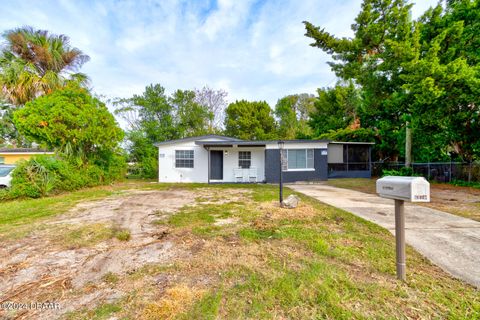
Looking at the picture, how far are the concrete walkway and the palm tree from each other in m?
15.6

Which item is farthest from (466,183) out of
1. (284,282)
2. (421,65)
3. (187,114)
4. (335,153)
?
(187,114)

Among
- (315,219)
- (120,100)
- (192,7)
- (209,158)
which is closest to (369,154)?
(209,158)

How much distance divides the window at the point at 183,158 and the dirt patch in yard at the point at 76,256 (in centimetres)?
776

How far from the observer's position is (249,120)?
22516 mm

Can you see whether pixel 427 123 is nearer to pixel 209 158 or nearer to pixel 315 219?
pixel 315 219

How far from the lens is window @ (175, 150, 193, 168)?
12.1m

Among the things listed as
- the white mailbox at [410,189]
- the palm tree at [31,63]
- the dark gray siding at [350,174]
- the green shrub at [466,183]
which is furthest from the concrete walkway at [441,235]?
the palm tree at [31,63]

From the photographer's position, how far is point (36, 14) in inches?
320

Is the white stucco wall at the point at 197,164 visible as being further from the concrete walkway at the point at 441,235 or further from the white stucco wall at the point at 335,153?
the concrete walkway at the point at 441,235

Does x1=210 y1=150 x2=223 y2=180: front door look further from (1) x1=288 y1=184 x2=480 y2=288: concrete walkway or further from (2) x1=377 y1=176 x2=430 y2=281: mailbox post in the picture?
(2) x1=377 y1=176 x2=430 y2=281: mailbox post

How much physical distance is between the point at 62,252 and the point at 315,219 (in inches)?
172

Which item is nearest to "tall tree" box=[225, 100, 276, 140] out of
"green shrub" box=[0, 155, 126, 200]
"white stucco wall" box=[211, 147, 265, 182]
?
"white stucco wall" box=[211, 147, 265, 182]

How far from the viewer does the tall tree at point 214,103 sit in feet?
72.0

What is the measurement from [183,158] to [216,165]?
214 centimetres
